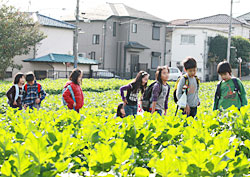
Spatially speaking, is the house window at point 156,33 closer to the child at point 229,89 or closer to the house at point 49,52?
the house at point 49,52

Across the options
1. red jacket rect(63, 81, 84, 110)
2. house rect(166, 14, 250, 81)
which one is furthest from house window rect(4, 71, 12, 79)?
red jacket rect(63, 81, 84, 110)

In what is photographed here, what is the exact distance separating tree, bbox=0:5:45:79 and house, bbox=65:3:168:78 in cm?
1215

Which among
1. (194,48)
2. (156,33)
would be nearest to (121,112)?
(194,48)

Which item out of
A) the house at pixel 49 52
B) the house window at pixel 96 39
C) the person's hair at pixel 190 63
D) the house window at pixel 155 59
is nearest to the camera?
the person's hair at pixel 190 63

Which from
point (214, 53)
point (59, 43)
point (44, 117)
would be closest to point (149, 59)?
point (214, 53)

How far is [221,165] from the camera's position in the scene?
2.80 m

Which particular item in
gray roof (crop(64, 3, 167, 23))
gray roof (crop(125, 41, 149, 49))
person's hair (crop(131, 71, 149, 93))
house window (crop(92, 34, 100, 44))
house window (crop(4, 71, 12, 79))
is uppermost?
gray roof (crop(64, 3, 167, 23))

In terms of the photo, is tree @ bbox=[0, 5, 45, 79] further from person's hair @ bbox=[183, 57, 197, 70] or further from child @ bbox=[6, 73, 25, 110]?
person's hair @ bbox=[183, 57, 197, 70]

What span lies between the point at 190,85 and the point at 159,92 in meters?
0.66

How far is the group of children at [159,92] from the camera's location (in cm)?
741

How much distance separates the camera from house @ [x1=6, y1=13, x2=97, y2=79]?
36594 millimetres

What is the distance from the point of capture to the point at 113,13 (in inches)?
1886

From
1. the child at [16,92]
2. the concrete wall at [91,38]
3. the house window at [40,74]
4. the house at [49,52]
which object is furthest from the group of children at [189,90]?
the concrete wall at [91,38]

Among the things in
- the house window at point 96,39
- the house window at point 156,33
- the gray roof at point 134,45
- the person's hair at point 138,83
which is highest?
the house window at point 156,33
